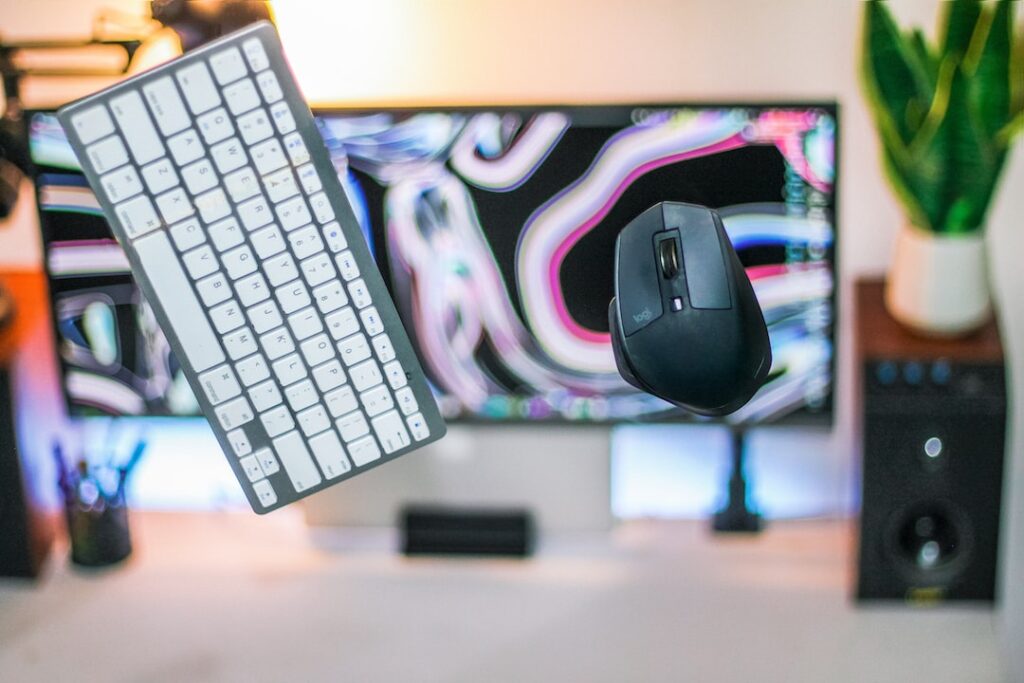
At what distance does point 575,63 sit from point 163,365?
1.64ft

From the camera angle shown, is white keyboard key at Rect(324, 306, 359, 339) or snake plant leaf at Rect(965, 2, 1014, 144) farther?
snake plant leaf at Rect(965, 2, 1014, 144)

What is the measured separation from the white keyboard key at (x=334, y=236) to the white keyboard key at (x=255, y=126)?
0.20 ft

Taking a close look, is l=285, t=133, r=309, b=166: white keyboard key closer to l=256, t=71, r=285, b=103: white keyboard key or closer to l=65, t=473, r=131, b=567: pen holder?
l=256, t=71, r=285, b=103: white keyboard key

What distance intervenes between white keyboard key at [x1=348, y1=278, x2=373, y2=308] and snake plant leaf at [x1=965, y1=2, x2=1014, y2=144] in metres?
0.60

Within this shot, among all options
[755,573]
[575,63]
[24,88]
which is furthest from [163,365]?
[755,573]

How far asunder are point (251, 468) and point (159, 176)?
7.2 inches

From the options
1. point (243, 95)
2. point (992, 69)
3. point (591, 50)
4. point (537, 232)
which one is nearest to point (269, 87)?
point (243, 95)

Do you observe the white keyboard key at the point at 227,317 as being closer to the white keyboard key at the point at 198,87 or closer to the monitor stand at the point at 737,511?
the white keyboard key at the point at 198,87

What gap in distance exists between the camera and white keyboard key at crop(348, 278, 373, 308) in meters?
0.70

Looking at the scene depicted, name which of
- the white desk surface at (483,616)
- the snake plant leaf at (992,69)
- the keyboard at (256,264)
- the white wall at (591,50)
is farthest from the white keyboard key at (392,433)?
the snake plant leaf at (992,69)

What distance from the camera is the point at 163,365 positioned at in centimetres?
116

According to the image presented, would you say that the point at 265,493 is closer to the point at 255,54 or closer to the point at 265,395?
the point at 265,395

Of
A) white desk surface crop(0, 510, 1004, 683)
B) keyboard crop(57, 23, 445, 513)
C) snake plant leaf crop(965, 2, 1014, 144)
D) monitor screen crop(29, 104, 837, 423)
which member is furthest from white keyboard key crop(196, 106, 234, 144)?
snake plant leaf crop(965, 2, 1014, 144)

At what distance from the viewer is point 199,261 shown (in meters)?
0.70
